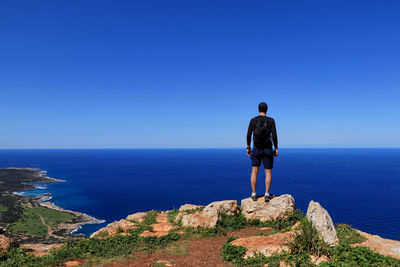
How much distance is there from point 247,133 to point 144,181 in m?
161

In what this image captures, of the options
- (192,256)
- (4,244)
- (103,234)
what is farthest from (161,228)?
(4,244)

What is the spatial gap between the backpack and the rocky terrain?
352cm

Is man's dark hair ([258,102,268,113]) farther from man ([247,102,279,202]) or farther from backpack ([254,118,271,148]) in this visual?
backpack ([254,118,271,148])

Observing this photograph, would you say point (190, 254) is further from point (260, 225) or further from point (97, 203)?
point (97, 203)

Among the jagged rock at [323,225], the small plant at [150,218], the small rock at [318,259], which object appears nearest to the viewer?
the small rock at [318,259]

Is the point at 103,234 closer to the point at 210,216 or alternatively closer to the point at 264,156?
the point at 210,216

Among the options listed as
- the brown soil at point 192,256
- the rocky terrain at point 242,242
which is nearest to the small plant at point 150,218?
the rocky terrain at point 242,242

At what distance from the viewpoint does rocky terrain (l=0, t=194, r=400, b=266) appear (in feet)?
24.2

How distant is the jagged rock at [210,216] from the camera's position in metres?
11.4

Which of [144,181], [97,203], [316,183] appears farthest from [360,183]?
[97,203]

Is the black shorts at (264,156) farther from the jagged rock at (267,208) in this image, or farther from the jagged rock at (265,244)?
the jagged rock at (265,244)

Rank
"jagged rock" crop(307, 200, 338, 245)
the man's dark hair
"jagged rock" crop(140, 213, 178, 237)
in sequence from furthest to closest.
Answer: the man's dark hair
"jagged rock" crop(140, 213, 178, 237)
"jagged rock" crop(307, 200, 338, 245)

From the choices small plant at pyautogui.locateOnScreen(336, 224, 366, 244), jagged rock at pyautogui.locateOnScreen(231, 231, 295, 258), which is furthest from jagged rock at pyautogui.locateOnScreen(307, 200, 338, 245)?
jagged rock at pyautogui.locateOnScreen(231, 231, 295, 258)

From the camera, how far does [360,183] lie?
13512 cm
